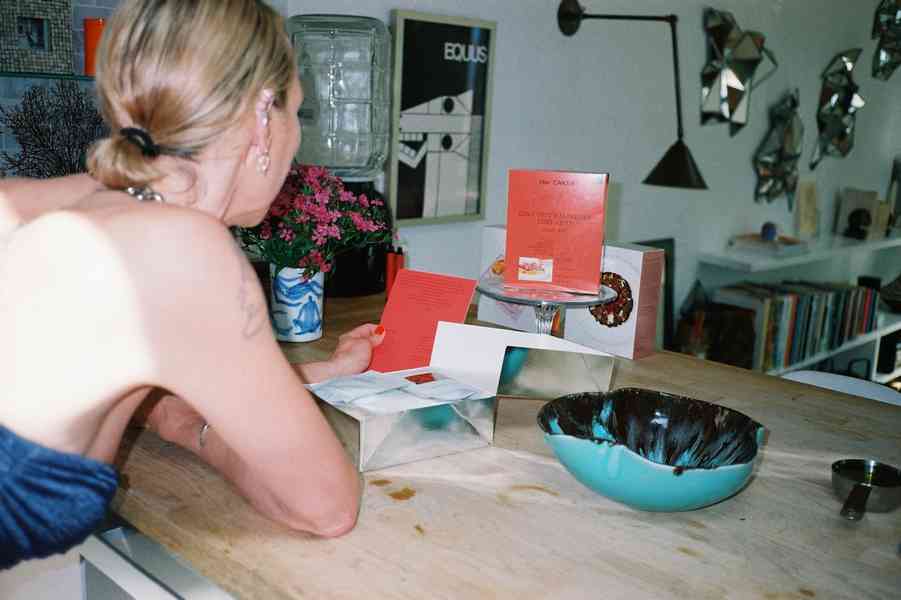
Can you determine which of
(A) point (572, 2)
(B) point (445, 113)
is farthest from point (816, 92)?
(B) point (445, 113)

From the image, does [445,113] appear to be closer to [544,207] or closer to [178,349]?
[544,207]

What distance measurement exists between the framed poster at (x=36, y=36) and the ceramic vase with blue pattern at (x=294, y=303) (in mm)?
634

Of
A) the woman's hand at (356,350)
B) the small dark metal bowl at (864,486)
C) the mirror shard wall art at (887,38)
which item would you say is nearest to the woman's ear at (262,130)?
the woman's hand at (356,350)

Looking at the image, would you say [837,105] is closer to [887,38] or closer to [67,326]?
[887,38]

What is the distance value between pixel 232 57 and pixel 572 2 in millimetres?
2237

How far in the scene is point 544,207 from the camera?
1.59 m

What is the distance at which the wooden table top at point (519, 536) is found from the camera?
34.5 inches

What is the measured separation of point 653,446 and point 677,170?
193 centimetres

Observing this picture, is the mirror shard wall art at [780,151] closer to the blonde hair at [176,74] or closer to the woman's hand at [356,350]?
the woman's hand at [356,350]

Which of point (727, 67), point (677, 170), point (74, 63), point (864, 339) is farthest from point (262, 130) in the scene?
point (864, 339)

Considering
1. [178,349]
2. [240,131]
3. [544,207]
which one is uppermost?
[240,131]

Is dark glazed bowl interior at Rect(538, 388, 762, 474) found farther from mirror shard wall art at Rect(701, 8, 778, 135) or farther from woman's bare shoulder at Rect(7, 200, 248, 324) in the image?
mirror shard wall art at Rect(701, 8, 778, 135)

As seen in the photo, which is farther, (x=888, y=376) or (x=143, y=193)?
(x=888, y=376)

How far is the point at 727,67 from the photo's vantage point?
143 inches
